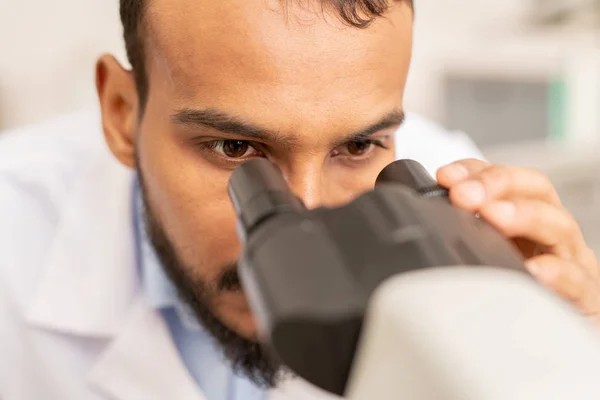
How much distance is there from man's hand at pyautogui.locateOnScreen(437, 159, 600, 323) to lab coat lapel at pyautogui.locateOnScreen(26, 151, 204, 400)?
43 centimetres

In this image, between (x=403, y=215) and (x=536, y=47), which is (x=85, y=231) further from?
(x=536, y=47)

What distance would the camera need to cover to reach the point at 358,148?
0.61 metres

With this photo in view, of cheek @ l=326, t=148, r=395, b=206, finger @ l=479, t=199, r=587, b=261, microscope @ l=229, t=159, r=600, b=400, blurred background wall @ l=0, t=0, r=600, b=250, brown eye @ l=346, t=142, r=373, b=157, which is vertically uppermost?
microscope @ l=229, t=159, r=600, b=400

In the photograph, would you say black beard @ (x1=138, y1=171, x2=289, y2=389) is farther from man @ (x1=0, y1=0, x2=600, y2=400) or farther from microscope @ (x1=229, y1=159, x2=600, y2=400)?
microscope @ (x1=229, y1=159, x2=600, y2=400)

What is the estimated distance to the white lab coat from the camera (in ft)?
2.47

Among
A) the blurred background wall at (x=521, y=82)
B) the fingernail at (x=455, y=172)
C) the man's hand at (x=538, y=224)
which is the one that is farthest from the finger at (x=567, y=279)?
the blurred background wall at (x=521, y=82)

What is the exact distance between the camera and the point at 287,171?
1.79 feet

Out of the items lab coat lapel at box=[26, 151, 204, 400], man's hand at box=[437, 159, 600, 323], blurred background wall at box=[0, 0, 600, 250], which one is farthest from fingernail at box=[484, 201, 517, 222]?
blurred background wall at box=[0, 0, 600, 250]

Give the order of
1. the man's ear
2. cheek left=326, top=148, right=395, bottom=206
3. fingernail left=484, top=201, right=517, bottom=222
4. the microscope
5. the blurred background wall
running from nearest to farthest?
the microscope
fingernail left=484, top=201, right=517, bottom=222
cheek left=326, top=148, right=395, bottom=206
the man's ear
the blurred background wall

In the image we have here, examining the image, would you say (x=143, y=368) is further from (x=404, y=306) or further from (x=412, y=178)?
(x=404, y=306)

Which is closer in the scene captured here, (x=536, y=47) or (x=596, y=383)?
(x=596, y=383)

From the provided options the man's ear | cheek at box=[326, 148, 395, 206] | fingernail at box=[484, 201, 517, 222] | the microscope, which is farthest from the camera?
the man's ear

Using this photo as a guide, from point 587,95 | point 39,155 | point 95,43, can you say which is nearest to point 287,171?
point 39,155

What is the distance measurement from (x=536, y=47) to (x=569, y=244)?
1.32m
